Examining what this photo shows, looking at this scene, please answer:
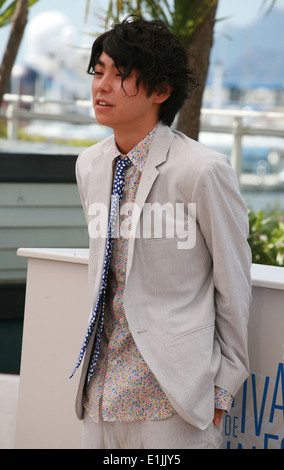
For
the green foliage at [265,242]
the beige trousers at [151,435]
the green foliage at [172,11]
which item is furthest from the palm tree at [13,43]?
A: the beige trousers at [151,435]

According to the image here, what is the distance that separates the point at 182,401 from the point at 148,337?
16cm

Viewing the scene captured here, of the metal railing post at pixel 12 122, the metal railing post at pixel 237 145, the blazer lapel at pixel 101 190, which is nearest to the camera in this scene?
the blazer lapel at pixel 101 190

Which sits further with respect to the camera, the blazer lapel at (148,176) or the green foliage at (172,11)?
the green foliage at (172,11)

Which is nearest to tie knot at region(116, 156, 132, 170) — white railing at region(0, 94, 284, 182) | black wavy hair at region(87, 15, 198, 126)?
black wavy hair at region(87, 15, 198, 126)

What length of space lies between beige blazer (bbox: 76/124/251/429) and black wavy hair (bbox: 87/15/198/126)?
143 mm

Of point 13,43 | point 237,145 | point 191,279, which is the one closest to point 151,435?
point 191,279

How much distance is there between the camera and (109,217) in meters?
1.66

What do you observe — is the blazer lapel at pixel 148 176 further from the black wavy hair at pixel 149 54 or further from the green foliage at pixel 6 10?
the green foliage at pixel 6 10

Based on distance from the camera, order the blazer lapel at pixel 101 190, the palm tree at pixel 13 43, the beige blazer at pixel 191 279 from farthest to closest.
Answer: the palm tree at pixel 13 43
the blazer lapel at pixel 101 190
the beige blazer at pixel 191 279

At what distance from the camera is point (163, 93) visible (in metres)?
1.66

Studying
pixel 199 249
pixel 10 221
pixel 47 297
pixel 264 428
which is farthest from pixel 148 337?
pixel 10 221

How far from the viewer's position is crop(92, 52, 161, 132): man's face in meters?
1.60

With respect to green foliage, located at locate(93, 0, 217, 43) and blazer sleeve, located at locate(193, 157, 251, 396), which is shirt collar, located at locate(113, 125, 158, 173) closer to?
blazer sleeve, located at locate(193, 157, 251, 396)

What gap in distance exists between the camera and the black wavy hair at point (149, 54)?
5.21ft
